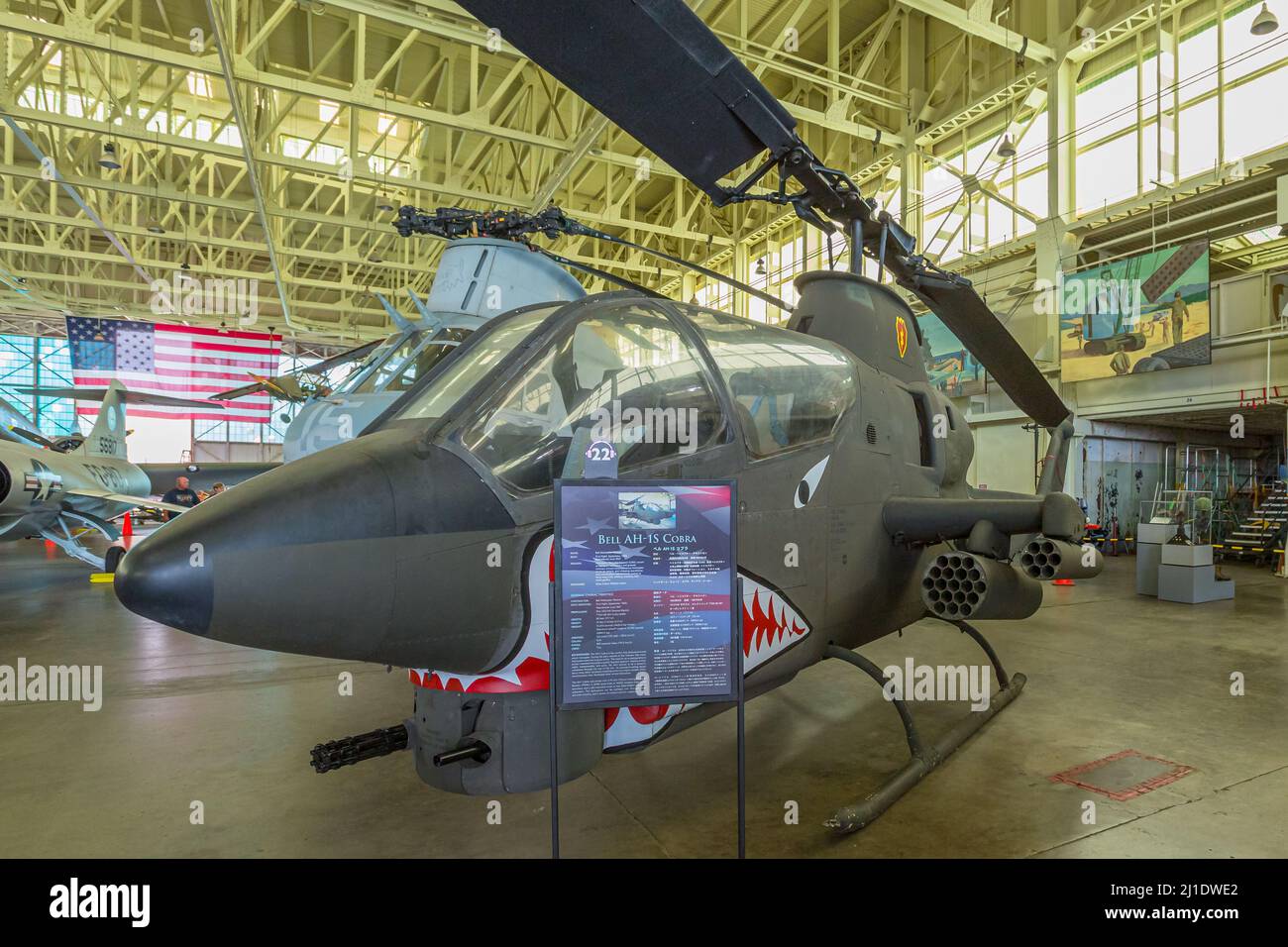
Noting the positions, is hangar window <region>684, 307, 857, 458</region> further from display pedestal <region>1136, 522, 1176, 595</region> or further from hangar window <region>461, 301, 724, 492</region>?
display pedestal <region>1136, 522, 1176, 595</region>

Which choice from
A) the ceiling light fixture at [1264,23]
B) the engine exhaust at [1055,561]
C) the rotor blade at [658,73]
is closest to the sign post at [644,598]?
the rotor blade at [658,73]

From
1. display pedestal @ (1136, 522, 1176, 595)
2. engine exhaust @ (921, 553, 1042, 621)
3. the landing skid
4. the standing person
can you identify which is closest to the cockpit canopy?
engine exhaust @ (921, 553, 1042, 621)

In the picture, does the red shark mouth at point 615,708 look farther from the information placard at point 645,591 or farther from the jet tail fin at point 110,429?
the jet tail fin at point 110,429

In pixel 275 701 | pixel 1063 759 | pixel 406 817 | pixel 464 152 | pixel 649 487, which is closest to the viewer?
pixel 649 487

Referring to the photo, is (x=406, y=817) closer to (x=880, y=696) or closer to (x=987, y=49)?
(x=880, y=696)

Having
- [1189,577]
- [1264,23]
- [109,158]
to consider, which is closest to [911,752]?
[1189,577]

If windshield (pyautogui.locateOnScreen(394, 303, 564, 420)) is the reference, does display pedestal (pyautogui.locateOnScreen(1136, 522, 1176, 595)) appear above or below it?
below

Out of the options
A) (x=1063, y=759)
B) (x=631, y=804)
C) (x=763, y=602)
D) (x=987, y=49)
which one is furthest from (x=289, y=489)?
(x=987, y=49)

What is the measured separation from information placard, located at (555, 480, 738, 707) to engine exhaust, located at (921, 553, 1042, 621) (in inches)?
74.2

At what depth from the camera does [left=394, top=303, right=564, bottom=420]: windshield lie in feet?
9.53

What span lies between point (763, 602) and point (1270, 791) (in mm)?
3082

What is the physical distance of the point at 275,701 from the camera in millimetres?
5469

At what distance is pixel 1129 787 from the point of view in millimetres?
3805

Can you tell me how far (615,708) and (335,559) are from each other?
1.16 meters
